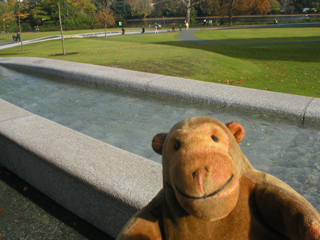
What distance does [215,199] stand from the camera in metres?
1.29

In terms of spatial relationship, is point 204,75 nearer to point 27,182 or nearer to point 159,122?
point 159,122

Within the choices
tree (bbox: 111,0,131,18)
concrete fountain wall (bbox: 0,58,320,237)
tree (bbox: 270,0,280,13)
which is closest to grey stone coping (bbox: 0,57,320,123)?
concrete fountain wall (bbox: 0,58,320,237)

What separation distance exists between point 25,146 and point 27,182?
0.59 metres

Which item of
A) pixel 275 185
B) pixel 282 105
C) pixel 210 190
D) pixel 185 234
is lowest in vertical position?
pixel 282 105

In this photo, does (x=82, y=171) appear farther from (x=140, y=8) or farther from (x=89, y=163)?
(x=140, y=8)

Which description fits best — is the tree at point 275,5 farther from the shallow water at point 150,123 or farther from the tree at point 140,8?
the shallow water at point 150,123

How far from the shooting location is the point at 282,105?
5238 mm

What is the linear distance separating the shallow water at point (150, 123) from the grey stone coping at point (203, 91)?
0.52 ft

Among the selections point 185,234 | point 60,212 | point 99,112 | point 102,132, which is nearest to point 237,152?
point 185,234

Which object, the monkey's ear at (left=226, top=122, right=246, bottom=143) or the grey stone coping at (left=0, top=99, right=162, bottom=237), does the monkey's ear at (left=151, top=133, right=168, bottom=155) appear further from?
the grey stone coping at (left=0, top=99, right=162, bottom=237)

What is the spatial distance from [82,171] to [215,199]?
6.21ft

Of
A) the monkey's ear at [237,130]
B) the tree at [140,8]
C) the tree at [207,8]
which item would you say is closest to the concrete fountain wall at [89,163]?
the monkey's ear at [237,130]

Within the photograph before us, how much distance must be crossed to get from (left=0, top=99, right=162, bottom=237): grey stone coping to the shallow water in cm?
114

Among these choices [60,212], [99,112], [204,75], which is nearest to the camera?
[60,212]
